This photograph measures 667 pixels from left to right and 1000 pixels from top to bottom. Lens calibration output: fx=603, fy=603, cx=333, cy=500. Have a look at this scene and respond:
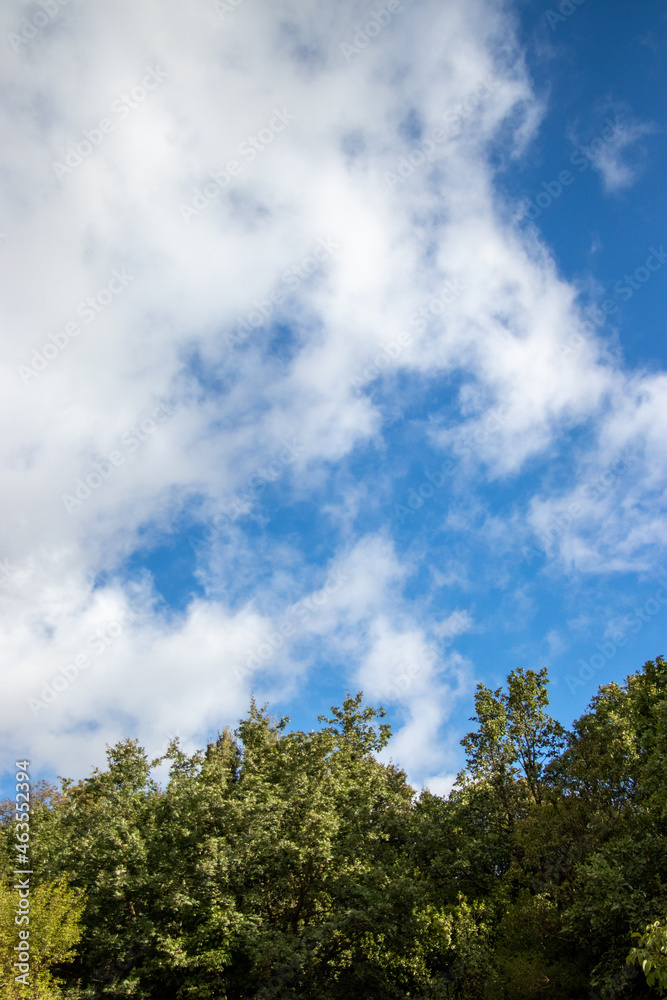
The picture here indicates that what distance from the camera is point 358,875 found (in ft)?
88.3

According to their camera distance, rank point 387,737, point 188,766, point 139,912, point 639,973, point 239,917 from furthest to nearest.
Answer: point 387,737 < point 188,766 < point 139,912 < point 239,917 < point 639,973

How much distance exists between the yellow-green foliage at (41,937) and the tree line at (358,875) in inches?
3.3

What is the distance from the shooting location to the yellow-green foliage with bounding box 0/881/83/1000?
2131 cm

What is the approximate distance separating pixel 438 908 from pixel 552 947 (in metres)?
6.06

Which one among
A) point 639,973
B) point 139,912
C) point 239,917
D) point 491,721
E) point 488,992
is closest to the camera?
point 639,973

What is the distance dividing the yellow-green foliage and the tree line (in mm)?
84

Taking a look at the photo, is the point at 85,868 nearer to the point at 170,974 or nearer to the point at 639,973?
the point at 170,974

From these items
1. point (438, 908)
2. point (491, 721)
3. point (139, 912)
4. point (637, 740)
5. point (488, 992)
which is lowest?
point (488, 992)

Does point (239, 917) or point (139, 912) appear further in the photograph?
point (139, 912)

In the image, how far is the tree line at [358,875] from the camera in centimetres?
2106

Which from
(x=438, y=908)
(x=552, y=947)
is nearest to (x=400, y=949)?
(x=438, y=908)

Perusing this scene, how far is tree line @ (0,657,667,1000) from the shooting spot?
21.1m

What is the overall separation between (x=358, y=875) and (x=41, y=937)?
42.0 ft

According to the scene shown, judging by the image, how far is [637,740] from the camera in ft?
82.7
